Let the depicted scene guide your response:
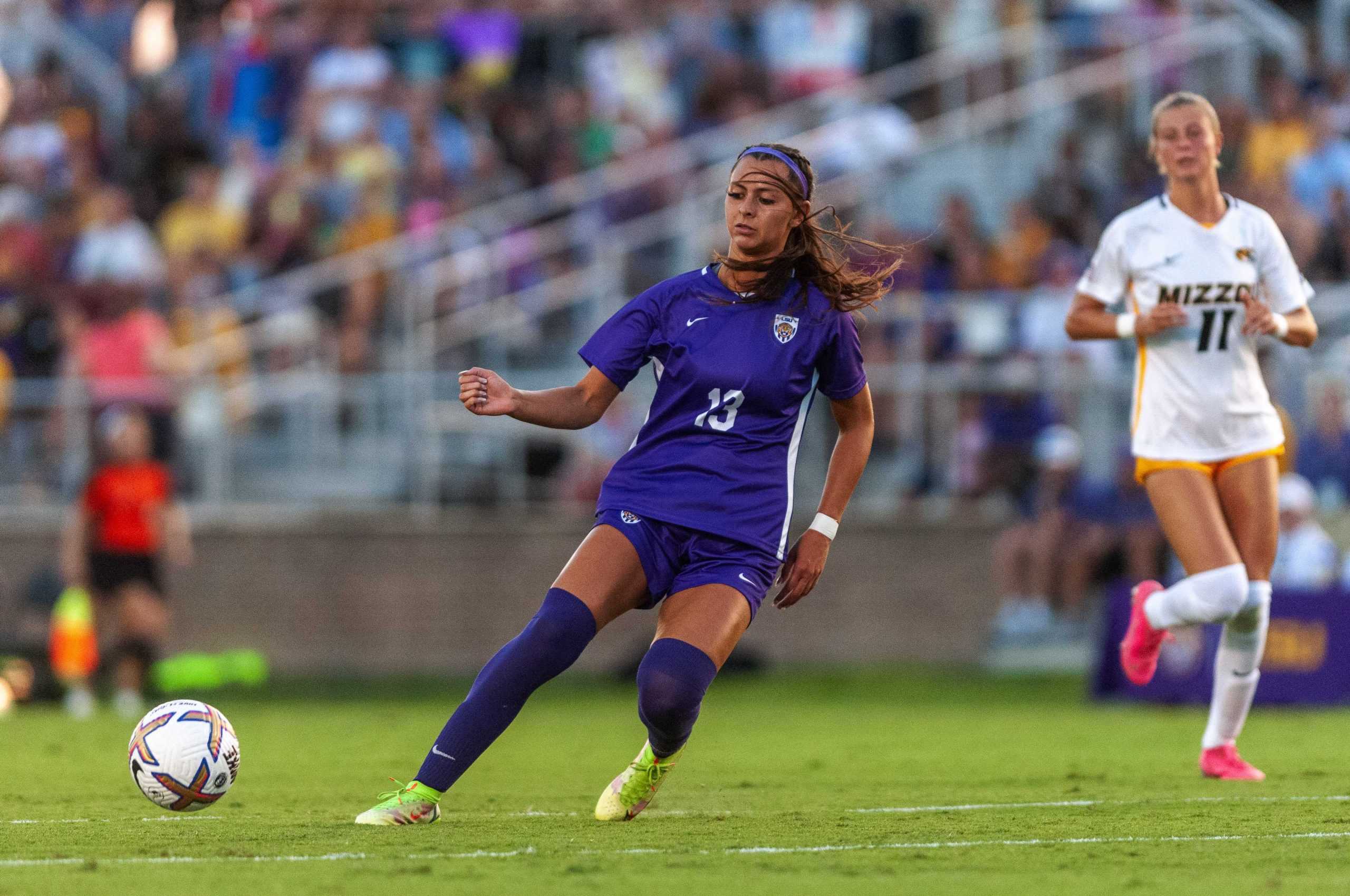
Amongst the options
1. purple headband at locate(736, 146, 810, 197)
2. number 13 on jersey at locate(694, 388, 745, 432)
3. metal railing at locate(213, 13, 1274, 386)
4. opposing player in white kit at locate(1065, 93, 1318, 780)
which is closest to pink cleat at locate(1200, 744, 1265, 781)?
opposing player in white kit at locate(1065, 93, 1318, 780)

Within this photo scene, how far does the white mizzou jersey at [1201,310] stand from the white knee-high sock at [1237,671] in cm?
69

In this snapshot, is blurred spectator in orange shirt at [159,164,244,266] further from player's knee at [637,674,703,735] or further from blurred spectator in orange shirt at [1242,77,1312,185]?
player's knee at [637,674,703,735]

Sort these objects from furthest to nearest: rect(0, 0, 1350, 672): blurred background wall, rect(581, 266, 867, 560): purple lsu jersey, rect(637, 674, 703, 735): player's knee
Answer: rect(0, 0, 1350, 672): blurred background wall, rect(581, 266, 867, 560): purple lsu jersey, rect(637, 674, 703, 735): player's knee

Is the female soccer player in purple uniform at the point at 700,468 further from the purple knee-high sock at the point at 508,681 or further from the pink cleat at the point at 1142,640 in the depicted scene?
the pink cleat at the point at 1142,640

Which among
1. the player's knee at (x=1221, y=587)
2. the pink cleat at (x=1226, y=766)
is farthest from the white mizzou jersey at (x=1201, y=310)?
the pink cleat at (x=1226, y=766)

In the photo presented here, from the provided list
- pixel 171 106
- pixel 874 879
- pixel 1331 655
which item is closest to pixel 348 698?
pixel 1331 655

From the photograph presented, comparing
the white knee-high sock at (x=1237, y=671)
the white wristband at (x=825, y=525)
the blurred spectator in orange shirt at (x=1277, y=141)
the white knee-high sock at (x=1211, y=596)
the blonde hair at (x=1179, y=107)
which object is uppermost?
the blurred spectator in orange shirt at (x=1277, y=141)

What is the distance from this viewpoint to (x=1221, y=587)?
8.27 metres

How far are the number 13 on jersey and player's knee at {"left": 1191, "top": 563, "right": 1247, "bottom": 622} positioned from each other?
2.35 m

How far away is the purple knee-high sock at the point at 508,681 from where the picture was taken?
677cm

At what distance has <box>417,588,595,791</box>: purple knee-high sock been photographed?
22.2 feet

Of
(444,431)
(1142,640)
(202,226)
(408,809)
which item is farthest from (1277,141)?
(408,809)

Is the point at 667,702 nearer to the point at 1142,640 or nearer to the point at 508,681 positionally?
the point at 508,681

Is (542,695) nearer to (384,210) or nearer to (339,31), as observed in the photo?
(384,210)
